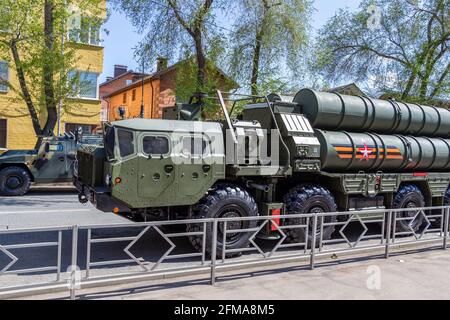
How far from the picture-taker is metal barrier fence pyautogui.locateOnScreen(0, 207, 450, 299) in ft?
18.5

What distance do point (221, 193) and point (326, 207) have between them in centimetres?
257

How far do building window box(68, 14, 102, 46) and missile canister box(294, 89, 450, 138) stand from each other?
482 inches

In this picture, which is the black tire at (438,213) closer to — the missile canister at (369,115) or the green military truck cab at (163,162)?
the missile canister at (369,115)

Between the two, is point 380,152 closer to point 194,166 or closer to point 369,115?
point 369,115

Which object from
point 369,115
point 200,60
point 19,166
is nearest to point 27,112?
point 19,166

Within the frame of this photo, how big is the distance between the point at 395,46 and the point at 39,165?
53.7 feet

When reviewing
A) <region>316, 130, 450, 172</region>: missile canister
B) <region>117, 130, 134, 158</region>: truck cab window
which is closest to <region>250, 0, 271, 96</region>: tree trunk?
<region>316, 130, 450, 172</region>: missile canister

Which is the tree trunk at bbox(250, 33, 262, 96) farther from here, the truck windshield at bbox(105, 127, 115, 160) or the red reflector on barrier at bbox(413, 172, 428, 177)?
the truck windshield at bbox(105, 127, 115, 160)

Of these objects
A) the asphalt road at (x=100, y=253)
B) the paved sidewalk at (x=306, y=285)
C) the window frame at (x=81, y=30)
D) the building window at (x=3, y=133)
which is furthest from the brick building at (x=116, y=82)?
the paved sidewalk at (x=306, y=285)

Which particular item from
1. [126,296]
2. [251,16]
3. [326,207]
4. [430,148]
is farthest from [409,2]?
[126,296]

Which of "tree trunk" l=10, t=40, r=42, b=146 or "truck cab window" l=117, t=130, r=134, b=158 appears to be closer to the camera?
"truck cab window" l=117, t=130, r=134, b=158

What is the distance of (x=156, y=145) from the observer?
25.2ft

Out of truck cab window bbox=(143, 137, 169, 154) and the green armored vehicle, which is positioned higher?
truck cab window bbox=(143, 137, 169, 154)
